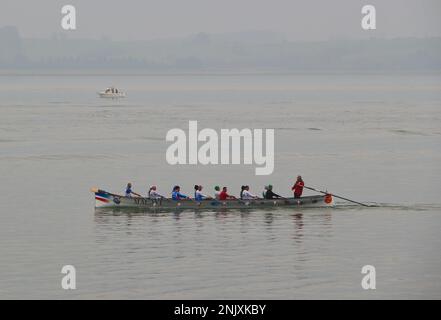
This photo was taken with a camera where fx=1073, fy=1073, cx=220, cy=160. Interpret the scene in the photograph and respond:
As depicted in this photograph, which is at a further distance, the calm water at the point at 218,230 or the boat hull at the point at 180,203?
the boat hull at the point at 180,203

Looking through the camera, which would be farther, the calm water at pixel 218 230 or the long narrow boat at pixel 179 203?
the long narrow boat at pixel 179 203

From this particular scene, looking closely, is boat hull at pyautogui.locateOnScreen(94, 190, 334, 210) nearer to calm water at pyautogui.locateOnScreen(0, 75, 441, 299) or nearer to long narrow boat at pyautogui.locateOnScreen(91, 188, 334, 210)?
long narrow boat at pyautogui.locateOnScreen(91, 188, 334, 210)

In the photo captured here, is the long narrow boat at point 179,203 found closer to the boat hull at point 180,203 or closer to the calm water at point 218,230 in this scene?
the boat hull at point 180,203

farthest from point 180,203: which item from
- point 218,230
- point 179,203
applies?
point 218,230

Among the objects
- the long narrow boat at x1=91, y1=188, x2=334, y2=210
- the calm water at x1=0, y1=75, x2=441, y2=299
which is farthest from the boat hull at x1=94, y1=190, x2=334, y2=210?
the calm water at x1=0, y1=75, x2=441, y2=299

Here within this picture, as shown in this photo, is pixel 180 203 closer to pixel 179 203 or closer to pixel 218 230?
pixel 179 203

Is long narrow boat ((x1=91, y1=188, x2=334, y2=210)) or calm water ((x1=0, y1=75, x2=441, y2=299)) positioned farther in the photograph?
long narrow boat ((x1=91, y1=188, x2=334, y2=210))

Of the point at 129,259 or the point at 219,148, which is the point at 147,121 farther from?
the point at 129,259

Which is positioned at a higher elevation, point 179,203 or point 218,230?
point 179,203

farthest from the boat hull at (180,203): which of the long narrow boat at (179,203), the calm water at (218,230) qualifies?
the calm water at (218,230)

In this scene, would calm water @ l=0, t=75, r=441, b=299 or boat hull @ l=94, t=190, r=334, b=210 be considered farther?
boat hull @ l=94, t=190, r=334, b=210

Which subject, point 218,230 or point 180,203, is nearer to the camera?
point 218,230
